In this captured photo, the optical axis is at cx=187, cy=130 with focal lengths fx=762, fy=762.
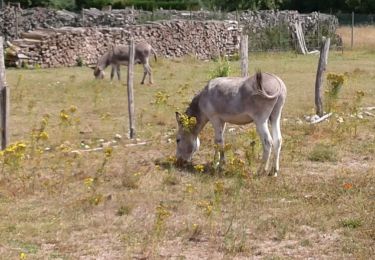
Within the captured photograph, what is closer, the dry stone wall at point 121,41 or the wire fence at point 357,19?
the dry stone wall at point 121,41

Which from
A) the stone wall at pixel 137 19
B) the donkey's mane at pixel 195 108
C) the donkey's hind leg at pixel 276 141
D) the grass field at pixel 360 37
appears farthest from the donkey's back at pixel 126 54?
the grass field at pixel 360 37

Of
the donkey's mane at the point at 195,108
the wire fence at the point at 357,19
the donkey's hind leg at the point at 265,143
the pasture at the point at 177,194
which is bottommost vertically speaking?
the pasture at the point at 177,194

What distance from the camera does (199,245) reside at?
279 inches

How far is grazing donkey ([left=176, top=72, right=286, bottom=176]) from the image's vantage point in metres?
9.59

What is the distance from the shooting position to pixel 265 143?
9.78 m

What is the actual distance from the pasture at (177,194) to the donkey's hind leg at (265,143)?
0.18 metres

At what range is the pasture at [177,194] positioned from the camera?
23.1 ft

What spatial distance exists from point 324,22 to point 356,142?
78.3 feet

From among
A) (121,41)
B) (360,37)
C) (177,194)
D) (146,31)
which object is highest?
(146,31)

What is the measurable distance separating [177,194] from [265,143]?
1513 mm

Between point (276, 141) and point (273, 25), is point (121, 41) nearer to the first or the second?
point (273, 25)

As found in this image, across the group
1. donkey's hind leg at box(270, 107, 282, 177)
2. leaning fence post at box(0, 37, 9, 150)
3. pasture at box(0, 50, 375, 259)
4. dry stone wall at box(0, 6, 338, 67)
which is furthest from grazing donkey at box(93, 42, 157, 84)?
donkey's hind leg at box(270, 107, 282, 177)

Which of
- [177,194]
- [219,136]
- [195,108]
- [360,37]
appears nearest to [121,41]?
[360,37]

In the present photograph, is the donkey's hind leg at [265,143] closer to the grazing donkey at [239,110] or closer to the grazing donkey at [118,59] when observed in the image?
the grazing donkey at [239,110]
